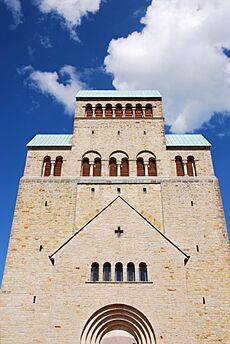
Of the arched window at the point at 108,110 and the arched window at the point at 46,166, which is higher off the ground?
the arched window at the point at 108,110

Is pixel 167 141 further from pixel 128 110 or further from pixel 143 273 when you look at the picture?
pixel 143 273

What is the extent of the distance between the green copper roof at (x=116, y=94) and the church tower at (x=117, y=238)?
0.22 meters

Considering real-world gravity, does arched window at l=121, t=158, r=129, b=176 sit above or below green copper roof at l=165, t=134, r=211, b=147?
below

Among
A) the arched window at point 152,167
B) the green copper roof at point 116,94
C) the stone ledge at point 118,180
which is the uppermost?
the green copper roof at point 116,94

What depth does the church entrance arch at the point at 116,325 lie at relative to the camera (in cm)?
1645

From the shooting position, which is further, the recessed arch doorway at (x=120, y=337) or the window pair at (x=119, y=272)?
the window pair at (x=119, y=272)

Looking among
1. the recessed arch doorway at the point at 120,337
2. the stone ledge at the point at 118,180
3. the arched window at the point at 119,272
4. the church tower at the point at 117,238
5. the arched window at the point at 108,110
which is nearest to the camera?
the church tower at the point at 117,238

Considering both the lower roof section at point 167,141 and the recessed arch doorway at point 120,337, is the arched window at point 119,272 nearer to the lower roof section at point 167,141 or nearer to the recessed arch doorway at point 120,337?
the recessed arch doorway at point 120,337

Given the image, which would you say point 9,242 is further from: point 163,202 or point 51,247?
point 163,202

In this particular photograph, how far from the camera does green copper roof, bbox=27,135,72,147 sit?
82.2ft

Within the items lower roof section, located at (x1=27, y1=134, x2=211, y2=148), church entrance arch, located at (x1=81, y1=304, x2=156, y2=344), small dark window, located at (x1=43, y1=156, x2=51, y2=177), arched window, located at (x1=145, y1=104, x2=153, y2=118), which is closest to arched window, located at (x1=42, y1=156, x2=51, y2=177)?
small dark window, located at (x1=43, y1=156, x2=51, y2=177)

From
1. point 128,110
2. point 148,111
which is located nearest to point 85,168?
point 128,110

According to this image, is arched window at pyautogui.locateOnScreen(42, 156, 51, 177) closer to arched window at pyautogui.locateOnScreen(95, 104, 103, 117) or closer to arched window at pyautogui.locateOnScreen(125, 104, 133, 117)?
arched window at pyautogui.locateOnScreen(95, 104, 103, 117)

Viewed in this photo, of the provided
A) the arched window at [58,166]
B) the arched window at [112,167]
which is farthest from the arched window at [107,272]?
the arched window at [58,166]
